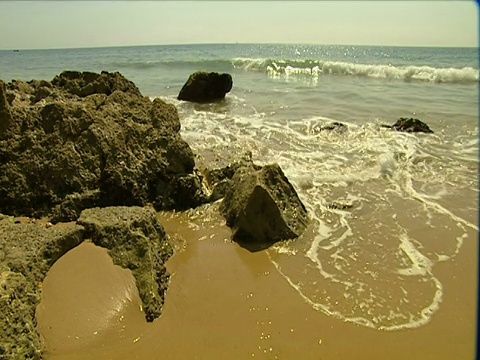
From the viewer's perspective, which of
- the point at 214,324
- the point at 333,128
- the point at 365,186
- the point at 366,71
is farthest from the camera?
the point at 366,71

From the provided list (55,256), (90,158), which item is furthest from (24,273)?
(90,158)

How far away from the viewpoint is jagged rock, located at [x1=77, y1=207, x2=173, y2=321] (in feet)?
10.7

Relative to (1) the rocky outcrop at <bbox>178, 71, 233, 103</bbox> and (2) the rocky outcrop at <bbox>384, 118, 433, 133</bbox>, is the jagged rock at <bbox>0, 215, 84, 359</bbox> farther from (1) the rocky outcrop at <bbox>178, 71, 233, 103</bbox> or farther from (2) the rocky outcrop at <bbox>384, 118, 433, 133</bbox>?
(1) the rocky outcrop at <bbox>178, 71, 233, 103</bbox>

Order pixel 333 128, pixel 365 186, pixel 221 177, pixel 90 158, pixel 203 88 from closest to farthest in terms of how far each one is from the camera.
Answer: pixel 90 158
pixel 221 177
pixel 365 186
pixel 333 128
pixel 203 88

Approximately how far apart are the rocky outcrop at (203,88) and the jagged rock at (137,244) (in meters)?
10.5

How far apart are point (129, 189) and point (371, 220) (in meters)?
3.22

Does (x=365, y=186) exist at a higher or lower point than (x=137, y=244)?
lower

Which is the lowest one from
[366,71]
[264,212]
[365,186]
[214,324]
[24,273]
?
[214,324]

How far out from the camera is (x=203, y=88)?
13898 millimetres

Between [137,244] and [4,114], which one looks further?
[4,114]

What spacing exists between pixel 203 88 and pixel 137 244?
36.5ft

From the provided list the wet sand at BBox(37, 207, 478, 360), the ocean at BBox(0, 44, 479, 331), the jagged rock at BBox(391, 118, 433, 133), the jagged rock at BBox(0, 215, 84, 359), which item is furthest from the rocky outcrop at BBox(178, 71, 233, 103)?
the wet sand at BBox(37, 207, 478, 360)

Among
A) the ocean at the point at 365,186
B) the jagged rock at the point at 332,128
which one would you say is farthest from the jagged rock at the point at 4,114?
the jagged rock at the point at 332,128

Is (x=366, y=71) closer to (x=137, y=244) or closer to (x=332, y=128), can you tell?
(x=332, y=128)
